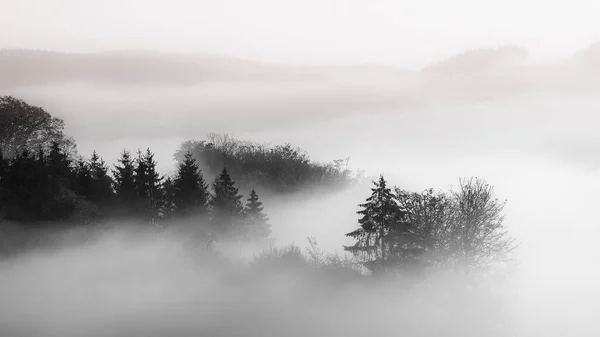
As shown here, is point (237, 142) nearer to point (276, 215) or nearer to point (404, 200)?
point (276, 215)

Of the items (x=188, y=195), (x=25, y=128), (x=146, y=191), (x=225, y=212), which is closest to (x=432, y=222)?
(x=225, y=212)

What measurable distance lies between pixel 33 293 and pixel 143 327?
9593 mm

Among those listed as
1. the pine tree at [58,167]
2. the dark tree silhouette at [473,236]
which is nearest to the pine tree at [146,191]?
the pine tree at [58,167]

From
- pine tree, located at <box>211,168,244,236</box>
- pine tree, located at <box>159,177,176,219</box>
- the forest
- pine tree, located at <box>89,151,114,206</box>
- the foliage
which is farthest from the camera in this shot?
the foliage

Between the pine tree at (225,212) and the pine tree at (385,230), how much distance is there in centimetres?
1753

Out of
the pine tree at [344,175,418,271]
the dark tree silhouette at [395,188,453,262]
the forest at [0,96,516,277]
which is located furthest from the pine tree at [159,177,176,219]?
the dark tree silhouette at [395,188,453,262]

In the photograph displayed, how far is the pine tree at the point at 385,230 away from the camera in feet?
181

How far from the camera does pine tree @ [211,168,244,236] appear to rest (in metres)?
68.4

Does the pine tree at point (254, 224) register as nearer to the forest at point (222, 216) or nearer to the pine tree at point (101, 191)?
the forest at point (222, 216)

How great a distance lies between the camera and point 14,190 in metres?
54.2

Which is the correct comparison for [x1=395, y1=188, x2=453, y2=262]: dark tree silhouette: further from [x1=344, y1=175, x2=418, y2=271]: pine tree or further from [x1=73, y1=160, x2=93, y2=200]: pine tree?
[x1=73, y1=160, x2=93, y2=200]: pine tree

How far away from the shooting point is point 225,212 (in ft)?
227

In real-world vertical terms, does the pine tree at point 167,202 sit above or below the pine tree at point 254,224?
above

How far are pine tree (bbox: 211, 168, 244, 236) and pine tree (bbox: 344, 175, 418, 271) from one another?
17531 mm
